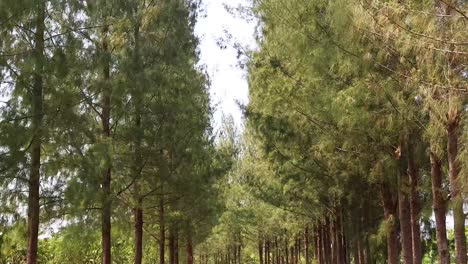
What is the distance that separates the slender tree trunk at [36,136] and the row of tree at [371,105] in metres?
4.54

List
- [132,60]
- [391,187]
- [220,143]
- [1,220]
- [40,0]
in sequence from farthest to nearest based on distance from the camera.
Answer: [220,143] → [391,187] → [132,60] → [1,220] → [40,0]

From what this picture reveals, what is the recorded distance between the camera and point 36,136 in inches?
338

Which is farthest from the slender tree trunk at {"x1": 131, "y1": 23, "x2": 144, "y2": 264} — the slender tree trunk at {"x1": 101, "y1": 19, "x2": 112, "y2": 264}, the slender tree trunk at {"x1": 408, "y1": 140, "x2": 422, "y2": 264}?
the slender tree trunk at {"x1": 408, "y1": 140, "x2": 422, "y2": 264}

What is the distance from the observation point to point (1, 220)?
9.26m

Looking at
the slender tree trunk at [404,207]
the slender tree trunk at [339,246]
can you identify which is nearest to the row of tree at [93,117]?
the slender tree trunk at [404,207]

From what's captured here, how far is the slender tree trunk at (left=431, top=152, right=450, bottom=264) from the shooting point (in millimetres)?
8961

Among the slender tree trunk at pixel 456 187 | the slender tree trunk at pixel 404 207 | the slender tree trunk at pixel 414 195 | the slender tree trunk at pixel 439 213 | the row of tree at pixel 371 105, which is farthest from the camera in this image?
the slender tree trunk at pixel 404 207

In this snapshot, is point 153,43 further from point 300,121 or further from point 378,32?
point 378,32

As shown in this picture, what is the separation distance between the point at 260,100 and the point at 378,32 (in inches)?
246

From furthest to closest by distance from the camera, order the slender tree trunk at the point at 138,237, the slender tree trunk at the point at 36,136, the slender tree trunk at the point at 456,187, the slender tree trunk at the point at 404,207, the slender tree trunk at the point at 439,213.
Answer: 1. the slender tree trunk at the point at 138,237
2. the slender tree trunk at the point at 404,207
3. the slender tree trunk at the point at 439,213
4. the slender tree trunk at the point at 36,136
5. the slender tree trunk at the point at 456,187

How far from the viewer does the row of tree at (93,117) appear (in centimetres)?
859

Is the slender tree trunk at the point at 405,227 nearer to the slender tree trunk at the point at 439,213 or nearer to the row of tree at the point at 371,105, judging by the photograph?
the row of tree at the point at 371,105

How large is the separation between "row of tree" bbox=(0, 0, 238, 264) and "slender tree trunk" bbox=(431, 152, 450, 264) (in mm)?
5482

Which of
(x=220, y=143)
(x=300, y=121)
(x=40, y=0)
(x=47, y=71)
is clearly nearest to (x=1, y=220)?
(x=47, y=71)
